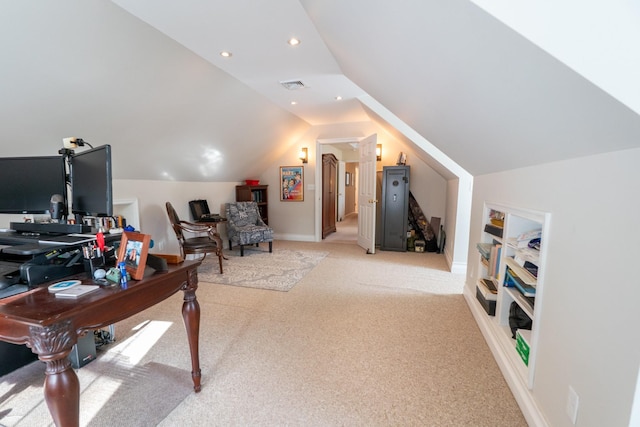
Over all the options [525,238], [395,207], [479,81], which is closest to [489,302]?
[525,238]

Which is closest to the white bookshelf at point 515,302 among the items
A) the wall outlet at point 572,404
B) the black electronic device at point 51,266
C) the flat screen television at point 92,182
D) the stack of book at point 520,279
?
the stack of book at point 520,279

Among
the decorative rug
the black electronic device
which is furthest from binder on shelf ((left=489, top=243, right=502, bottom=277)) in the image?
the black electronic device

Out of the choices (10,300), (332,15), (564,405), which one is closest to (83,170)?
(10,300)

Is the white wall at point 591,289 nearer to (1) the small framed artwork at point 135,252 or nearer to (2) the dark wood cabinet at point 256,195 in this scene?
(1) the small framed artwork at point 135,252

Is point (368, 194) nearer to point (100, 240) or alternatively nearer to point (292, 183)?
point (292, 183)

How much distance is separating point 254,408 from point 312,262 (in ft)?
8.82

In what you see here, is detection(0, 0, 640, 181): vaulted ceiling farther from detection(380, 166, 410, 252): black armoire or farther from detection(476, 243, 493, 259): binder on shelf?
detection(380, 166, 410, 252): black armoire

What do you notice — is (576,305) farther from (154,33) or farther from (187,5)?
(154,33)

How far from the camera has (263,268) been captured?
3740mm

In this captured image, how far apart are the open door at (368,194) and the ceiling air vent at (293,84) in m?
1.60

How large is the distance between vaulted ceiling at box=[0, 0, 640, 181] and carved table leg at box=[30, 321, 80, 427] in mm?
1631

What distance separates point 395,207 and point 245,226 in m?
2.73

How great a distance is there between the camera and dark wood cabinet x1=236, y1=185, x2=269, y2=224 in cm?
519

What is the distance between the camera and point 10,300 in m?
0.93
